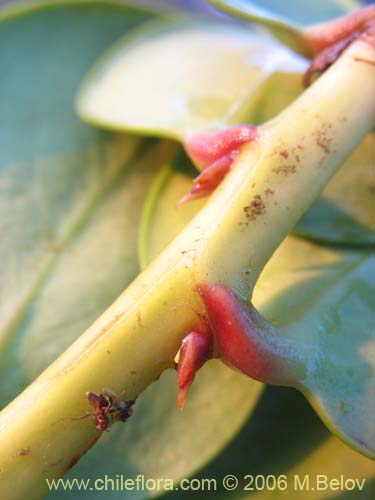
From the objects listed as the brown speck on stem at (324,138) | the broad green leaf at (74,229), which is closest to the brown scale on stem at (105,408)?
the broad green leaf at (74,229)

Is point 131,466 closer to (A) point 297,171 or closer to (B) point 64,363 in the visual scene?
(B) point 64,363

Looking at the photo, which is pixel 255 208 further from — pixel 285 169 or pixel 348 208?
pixel 348 208

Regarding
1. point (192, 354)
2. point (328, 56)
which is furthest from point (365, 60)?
point (192, 354)

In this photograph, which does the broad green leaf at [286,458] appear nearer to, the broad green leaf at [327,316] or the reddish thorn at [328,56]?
the broad green leaf at [327,316]

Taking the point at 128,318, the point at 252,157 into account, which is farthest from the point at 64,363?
the point at 252,157

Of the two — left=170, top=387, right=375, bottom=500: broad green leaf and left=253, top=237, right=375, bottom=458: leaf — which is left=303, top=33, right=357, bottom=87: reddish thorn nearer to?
left=253, top=237, right=375, bottom=458: leaf
